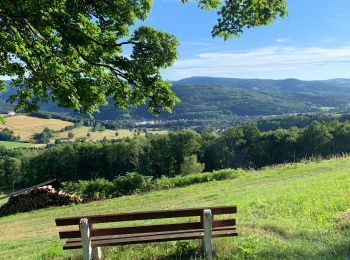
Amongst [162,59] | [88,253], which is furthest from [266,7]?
[88,253]

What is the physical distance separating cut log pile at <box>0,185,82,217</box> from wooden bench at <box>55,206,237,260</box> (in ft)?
75.7

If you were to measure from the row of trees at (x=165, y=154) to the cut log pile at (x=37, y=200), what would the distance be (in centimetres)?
6048

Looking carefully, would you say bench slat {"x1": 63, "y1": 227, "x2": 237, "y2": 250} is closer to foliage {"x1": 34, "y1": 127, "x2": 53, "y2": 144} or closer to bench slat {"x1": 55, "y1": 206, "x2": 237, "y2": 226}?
bench slat {"x1": 55, "y1": 206, "x2": 237, "y2": 226}

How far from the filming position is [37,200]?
100 ft

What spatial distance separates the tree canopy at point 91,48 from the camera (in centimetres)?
840

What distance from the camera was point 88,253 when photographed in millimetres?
7430

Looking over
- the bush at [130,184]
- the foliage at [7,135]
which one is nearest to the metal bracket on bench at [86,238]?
the bush at [130,184]

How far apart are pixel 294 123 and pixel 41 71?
6012 inches

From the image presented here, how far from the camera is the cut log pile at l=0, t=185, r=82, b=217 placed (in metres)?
30.1

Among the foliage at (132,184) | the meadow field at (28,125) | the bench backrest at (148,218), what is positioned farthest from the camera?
the meadow field at (28,125)

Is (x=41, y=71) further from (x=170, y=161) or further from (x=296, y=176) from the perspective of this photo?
(x=170, y=161)

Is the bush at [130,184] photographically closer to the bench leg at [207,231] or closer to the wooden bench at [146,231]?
the wooden bench at [146,231]

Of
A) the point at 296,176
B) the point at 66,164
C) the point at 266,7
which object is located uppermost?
the point at 266,7

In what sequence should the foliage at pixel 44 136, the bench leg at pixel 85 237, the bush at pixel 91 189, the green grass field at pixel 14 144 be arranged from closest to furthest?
the bench leg at pixel 85 237, the bush at pixel 91 189, the green grass field at pixel 14 144, the foliage at pixel 44 136
